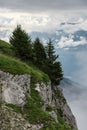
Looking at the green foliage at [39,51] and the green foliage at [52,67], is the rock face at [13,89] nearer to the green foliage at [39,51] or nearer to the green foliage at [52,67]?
the green foliage at [52,67]

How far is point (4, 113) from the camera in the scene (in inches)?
1622

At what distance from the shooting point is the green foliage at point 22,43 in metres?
71.0

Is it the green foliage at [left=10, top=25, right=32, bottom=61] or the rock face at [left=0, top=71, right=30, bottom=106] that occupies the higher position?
the green foliage at [left=10, top=25, right=32, bottom=61]

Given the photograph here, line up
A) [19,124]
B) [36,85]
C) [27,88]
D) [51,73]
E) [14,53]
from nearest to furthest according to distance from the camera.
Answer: [19,124], [27,88], [36,85], [14,53], [51,73]

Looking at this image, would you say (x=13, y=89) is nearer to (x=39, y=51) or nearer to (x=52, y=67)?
(x=52, y=67)

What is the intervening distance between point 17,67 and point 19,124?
34.6 ft

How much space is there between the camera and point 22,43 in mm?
70875

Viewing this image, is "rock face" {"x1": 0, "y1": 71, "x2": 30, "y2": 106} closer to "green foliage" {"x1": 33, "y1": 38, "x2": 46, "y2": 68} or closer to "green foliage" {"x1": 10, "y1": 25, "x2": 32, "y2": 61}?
"green foliage" {"x1": 10, "y1": 25, "x2": 32, "y2": 61}

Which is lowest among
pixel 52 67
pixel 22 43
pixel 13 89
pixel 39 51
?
pixel 13 89

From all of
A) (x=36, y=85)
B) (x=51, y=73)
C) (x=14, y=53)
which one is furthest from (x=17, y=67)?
(x=51, y=73)

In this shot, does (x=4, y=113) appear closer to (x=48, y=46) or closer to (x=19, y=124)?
(x=19, y=124)

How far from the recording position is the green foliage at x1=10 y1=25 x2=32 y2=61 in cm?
7100

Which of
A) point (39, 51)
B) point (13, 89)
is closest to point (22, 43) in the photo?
point (39, 51)

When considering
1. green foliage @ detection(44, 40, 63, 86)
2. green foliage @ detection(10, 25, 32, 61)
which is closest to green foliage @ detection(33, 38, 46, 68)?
green foliage @ detection(44, 40, 63, 86)
